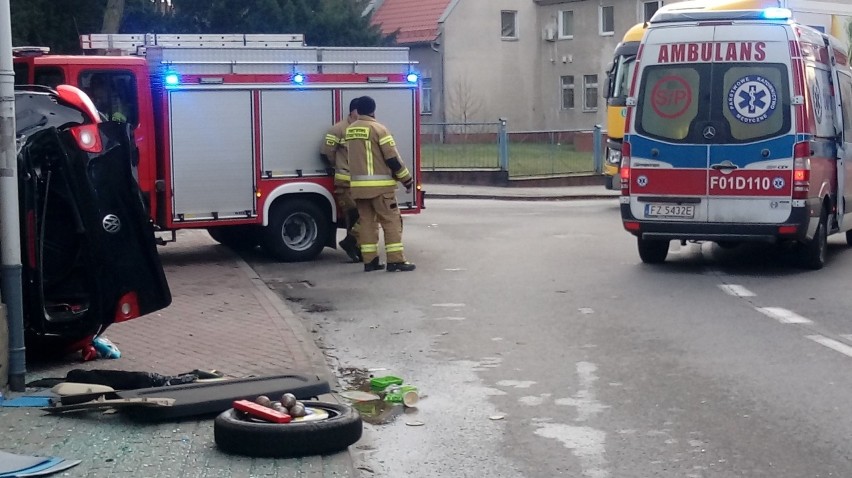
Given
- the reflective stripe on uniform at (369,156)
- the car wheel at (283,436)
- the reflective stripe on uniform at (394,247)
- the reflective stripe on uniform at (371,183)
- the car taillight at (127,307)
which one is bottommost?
the car wheel at (283,436)

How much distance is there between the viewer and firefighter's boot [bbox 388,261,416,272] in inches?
552

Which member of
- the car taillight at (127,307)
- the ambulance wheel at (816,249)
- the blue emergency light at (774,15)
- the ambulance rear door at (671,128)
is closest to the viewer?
the car taillight at (127,307)

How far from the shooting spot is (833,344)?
368 inches

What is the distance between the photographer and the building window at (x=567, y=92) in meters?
49.0

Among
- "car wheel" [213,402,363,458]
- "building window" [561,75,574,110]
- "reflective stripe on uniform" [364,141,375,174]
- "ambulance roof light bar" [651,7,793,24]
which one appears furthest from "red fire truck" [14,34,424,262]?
"building window" [561,75,574,110]

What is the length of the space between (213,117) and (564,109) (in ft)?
118

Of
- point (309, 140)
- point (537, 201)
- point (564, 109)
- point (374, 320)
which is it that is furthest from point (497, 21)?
point (374, 320)

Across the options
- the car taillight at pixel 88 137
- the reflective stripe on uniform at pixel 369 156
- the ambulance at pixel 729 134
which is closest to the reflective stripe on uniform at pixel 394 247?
the reflective stripe on uniform at pixel 369 156

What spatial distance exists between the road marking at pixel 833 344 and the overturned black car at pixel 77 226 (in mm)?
4748

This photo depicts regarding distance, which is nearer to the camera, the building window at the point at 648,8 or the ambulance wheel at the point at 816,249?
the ambulance wheel at the point at 816,249

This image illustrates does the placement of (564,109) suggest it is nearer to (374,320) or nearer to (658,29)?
(658,29)

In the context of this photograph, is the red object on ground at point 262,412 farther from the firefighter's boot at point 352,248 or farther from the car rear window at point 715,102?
the firefighter's boot at point 352,248

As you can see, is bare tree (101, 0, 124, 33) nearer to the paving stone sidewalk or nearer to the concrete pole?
the paving stone sidewalk

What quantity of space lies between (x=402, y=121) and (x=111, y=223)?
302 inches
